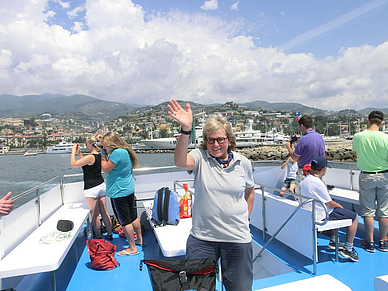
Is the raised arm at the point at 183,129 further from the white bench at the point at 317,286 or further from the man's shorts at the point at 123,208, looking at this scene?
the man's shorts at the point at 123,208

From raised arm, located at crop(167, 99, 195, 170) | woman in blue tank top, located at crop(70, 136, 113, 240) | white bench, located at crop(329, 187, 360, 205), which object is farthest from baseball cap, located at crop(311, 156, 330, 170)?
woman in blue tank top, located at crop(70, 136, 113, 240)

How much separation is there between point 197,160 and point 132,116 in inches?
3935

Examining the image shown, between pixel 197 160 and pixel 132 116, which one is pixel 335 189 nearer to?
pixel 197 160

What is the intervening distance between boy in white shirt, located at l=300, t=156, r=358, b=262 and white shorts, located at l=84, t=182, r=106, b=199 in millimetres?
2558

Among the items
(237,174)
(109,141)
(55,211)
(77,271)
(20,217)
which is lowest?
(77,271)

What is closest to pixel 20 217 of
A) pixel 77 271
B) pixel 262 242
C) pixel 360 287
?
pixel 77 271

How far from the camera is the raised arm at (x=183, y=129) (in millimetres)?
1350

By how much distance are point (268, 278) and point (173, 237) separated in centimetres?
99

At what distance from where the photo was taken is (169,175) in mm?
4934

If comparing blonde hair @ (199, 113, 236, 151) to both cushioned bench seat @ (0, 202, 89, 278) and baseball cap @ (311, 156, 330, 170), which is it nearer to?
baseball cap @ (311, 156, 330, 170)

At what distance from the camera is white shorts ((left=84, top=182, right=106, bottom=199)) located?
3502 millimetres

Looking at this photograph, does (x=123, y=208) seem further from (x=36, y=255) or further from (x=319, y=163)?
(x=319, y=163)

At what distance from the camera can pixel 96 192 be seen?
11.6 ft

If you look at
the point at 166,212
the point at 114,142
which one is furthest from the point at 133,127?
the point at 166,212
